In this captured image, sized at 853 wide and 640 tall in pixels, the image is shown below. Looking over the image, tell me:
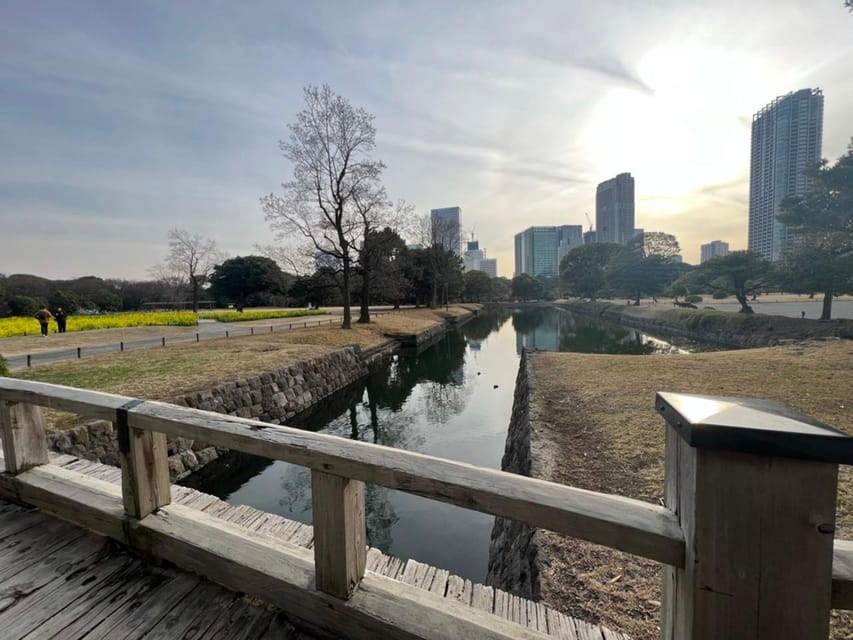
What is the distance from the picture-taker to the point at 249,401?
27.6 feet

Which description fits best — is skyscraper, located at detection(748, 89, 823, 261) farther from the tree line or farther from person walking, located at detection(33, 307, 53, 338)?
person walking, located at detection(33, 307, 53, 338)

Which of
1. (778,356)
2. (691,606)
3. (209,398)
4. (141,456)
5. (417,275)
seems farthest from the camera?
(417,275)

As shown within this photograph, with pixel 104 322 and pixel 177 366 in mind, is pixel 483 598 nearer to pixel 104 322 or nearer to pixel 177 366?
pixel 177 366

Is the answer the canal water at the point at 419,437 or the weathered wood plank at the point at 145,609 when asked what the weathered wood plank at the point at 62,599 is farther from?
the canal water at the point at 419,437

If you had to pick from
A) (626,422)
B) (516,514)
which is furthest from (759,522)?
(626,422)

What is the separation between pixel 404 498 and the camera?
5.75 meters

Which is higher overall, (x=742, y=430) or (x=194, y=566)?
(x=742, y=430)

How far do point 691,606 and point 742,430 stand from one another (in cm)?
47

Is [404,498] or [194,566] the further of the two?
[404,498]

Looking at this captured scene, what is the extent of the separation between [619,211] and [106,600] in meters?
110

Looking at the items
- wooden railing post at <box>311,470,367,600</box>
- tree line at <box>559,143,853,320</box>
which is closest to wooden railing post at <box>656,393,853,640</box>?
wooden railing post at <box>311,470,367,600</box>

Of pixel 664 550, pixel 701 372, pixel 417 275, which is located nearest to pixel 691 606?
pixel 664 550

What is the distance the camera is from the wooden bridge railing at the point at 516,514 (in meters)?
0.86

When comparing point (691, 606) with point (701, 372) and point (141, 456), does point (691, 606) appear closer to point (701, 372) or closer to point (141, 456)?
point (141, 456)
